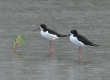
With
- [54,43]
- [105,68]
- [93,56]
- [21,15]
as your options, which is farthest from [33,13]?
[105,68]

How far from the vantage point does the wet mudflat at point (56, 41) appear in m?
12.9

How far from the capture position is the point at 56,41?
56.7 ft

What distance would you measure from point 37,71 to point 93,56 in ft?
7.73

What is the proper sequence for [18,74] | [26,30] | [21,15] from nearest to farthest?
1. [18,74]
2. [26,30]
3. [21,15]

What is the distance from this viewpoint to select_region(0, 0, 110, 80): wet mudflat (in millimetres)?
12906

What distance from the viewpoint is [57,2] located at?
25.0 m

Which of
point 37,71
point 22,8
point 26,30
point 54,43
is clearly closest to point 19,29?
point 26,30

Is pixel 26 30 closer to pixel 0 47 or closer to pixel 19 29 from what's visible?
pixel 19 29

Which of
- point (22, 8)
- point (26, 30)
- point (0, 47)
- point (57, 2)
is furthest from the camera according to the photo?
point (57, 2)

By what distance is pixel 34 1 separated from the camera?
83.4 feet

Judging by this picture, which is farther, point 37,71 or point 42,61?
point 42,61

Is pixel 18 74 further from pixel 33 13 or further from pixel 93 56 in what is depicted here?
pixel 33 13

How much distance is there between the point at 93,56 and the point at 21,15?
752 cm

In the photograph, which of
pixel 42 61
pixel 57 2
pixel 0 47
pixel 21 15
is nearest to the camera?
pixel 42 61
